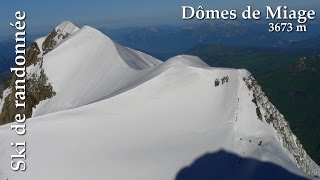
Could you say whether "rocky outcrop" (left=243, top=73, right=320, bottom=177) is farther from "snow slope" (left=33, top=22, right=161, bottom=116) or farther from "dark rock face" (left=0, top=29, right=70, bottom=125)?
"dark rock face" (left=0, top=29, right=70, bottom=125)

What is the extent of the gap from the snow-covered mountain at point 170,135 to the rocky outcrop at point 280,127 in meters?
0.10

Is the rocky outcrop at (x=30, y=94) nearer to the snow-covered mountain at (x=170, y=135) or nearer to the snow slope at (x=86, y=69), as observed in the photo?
the snow slope at (x=86, y=69)

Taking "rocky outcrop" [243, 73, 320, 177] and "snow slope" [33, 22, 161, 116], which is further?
"snow slope" [33, 22, 161, 116]

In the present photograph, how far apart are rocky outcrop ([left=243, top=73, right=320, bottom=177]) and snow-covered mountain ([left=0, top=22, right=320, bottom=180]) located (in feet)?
0.33

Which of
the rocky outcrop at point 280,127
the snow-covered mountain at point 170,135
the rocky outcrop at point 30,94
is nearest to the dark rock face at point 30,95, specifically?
the rocky outcrop at point 30,94

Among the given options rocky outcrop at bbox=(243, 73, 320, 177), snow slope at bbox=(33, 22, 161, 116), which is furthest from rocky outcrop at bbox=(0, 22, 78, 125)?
rocky outcrop at bbox=(243, 73, 320, 177)

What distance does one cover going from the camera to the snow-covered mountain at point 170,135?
31.6 meters

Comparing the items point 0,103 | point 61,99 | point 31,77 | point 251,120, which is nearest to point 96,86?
point 61,99

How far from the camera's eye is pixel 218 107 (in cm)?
3716

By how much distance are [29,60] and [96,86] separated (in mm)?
18473

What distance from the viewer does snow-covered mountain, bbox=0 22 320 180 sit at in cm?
3164

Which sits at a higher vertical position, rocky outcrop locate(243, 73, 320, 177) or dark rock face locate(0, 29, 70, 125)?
dark rock face locate(0, 29, 70, 125)

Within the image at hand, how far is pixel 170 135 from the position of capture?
35562mm

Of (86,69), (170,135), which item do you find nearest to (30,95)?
(86,69)
